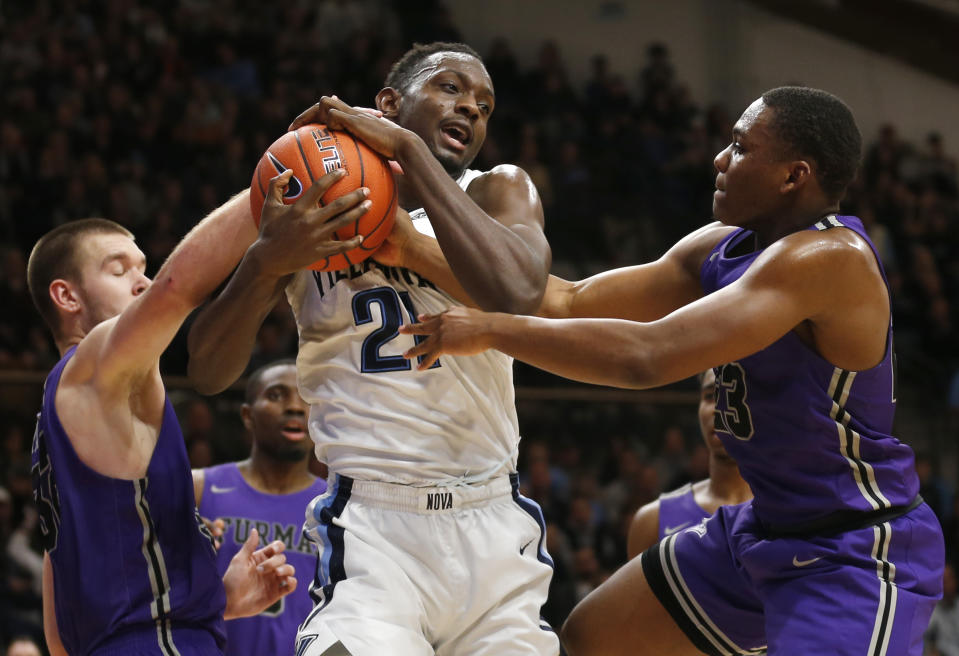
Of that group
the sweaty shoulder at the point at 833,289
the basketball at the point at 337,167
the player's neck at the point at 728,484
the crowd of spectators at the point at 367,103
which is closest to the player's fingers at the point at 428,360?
the basketball at the point at 337,167

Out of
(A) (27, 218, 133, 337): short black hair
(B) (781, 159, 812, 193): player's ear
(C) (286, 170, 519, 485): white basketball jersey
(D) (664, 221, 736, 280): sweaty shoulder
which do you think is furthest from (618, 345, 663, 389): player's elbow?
(A) (27, 218, 133, 337): short black hair

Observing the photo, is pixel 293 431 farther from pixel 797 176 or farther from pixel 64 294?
pixel 797 176

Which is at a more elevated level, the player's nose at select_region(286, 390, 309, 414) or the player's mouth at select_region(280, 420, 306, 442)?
the player's nose at select_region(286, 390, 309, 414)

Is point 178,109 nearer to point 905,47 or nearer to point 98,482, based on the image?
point 98,482

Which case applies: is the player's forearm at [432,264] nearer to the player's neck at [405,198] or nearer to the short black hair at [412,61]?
the player's neck at [405,198]

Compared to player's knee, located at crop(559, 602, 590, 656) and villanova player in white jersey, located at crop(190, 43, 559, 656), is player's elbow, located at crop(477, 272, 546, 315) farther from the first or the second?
player's knee, located at crop(559, 602, 590, 656)

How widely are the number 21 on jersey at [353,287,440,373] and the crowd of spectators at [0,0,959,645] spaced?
4.67 m

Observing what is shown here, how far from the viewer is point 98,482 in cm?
336

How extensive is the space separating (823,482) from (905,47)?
15.0m

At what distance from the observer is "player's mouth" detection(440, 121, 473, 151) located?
345 centimetres

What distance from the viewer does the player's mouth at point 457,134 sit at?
3.45m

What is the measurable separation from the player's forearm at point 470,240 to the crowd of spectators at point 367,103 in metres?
4.97

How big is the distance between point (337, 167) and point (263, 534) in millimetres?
2903

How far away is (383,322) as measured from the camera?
322 cm
